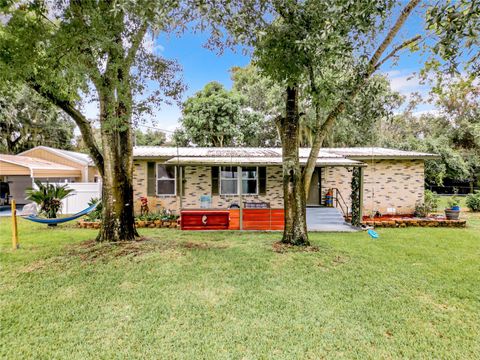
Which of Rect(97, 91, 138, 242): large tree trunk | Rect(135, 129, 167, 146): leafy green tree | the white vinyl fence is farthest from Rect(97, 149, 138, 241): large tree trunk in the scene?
→ Rect(135, 129, 167, 146): leafy green tree

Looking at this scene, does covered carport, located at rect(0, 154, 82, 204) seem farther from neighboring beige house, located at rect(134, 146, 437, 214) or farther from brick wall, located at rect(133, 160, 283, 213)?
neighboring beige house, located at rect(134, 146, 437, 214)

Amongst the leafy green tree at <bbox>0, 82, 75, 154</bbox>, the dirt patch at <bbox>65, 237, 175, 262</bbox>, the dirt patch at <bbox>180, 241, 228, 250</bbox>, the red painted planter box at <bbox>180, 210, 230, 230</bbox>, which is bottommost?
the dirt patch at <bbox>180, 241, 228, 250</bbox>

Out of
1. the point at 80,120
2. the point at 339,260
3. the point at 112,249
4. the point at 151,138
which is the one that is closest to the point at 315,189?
the point at 339,260

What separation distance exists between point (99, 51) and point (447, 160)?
869 inches

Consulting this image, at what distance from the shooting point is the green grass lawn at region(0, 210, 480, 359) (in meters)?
3.30

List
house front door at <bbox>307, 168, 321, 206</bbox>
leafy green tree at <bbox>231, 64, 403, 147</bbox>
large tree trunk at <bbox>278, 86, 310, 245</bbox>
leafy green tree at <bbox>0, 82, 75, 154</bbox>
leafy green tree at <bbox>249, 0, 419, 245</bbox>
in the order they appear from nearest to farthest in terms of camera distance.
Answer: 1. leafy green tree at <bbox>249, 0, 419, 245</bbox>
2. large tree trunk at <bbox>278, 86, 310, 245</bbox>
3. house front door at <bbox>307, 168, 321, 206</bbox>
4. leafy green tree at <bbox>231, 64, 403, 147</bbox>
5. leafy green tree at <bbox>0, 82, 75, 154</bbox>

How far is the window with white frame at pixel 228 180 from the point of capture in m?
12.9

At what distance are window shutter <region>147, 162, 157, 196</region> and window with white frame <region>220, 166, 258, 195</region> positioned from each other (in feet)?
10.2

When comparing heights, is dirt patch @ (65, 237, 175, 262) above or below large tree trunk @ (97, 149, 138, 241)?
below

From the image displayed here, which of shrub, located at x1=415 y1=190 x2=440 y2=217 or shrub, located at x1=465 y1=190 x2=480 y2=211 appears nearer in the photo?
shrub, located at x1=415 y1=190 x2=440 y2=217

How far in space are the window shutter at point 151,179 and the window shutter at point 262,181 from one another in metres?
4.87

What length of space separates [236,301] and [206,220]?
6.09 metres

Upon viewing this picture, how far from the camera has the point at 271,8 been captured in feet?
20.5

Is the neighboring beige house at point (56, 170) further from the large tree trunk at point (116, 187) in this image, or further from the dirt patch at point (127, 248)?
the dirt patch at point (127, 248)
